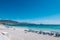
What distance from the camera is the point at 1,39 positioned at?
546cm

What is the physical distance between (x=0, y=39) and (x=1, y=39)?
10cm

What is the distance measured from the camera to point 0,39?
211 inches
